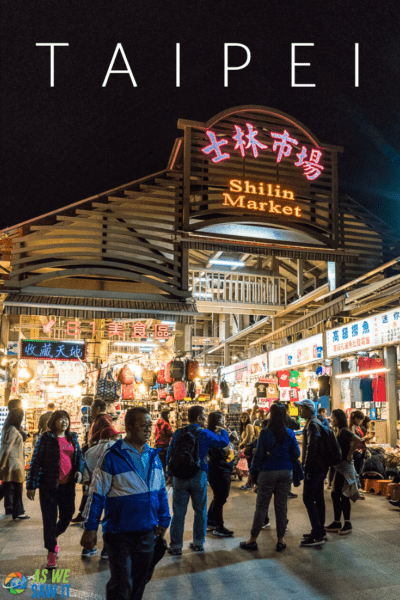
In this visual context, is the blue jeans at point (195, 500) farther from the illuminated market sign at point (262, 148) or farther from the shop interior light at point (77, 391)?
the shop interior light at point (77, 391)

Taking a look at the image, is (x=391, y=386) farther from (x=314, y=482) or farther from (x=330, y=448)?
(x=314, y=482)

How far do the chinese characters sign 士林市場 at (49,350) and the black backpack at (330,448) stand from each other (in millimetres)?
7326

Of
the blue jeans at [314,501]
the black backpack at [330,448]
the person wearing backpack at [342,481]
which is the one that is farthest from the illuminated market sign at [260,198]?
the blue jeans at [314,501]

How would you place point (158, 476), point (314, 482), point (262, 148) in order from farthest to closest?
point (262, 148) → point (314, 482) → point (158, 476)

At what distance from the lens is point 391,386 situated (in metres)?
12.1

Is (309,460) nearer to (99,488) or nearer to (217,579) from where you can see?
(217,579)

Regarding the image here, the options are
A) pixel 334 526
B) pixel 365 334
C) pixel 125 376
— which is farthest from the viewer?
pixel 125 376

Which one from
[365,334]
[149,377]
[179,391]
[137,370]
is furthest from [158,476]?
[137,370]

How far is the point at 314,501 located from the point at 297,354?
7.53 meters

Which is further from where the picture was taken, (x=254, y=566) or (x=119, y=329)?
(x=119, y=329)

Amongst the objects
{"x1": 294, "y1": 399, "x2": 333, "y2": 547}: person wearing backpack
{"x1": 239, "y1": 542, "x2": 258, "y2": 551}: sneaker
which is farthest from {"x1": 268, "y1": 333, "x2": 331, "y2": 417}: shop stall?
{"x1": 239, "y1": 542, "x2": 258, "y2": 551}: sneaker

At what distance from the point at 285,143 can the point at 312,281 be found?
6.30 meters

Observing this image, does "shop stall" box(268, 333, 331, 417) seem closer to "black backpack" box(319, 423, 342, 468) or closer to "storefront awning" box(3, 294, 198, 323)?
"storefront awning" box(3, 294, 198, 323)

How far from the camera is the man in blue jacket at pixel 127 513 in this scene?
3.38 m
